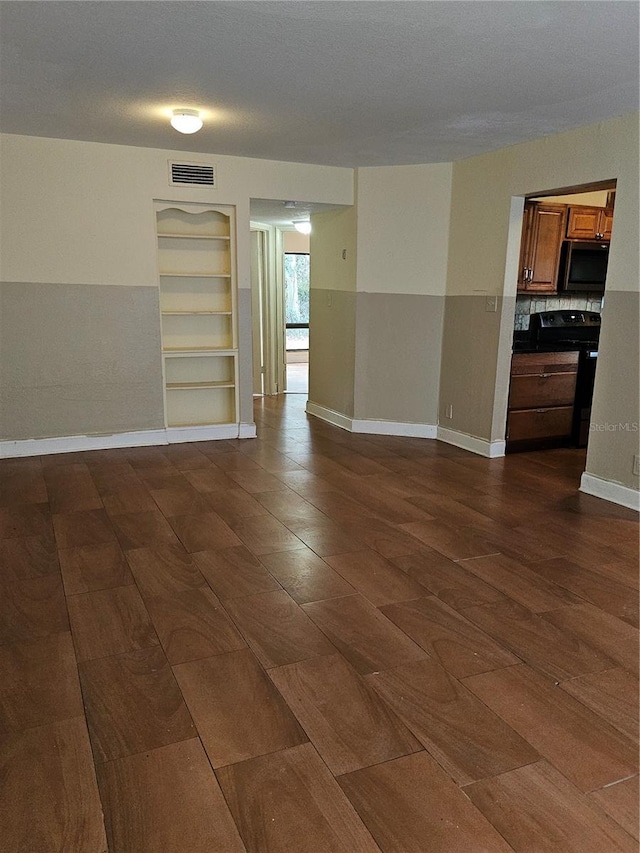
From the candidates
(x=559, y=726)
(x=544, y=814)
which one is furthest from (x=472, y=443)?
(x=544, y=814)

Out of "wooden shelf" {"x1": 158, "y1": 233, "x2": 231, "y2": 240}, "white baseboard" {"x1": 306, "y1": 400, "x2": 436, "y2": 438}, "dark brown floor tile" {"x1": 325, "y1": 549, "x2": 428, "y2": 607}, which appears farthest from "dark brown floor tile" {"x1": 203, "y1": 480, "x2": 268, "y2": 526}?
"wooden shelf" {"x1": 158, "y1": 233, "x2": 231, "y2": 240}

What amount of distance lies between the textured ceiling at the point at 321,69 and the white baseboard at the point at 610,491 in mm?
2284

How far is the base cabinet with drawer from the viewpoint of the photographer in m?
5.17

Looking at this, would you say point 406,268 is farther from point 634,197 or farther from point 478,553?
point 478,553

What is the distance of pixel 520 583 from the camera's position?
2953 millimetres

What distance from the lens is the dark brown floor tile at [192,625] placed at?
2391 mm

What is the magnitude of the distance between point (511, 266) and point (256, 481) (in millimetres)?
2601

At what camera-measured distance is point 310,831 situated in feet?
5.26

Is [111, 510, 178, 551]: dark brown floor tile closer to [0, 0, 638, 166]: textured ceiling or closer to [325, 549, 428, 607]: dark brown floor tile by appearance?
[325, 549, 428, 607]: dark brown floor tile

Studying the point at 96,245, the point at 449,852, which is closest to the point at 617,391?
the point at 449,852

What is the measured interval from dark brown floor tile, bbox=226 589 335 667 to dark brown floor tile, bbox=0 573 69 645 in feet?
2.36

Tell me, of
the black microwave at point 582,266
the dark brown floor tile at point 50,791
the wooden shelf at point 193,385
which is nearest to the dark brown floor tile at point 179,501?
the wooden shelf at point 193,385

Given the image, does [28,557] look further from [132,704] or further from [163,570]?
[132,704]

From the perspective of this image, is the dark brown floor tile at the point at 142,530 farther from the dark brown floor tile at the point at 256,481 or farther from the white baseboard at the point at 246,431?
the white baseboard at the point at 246,431
